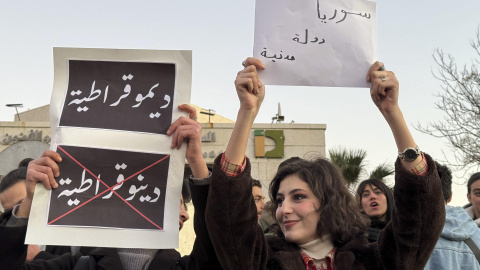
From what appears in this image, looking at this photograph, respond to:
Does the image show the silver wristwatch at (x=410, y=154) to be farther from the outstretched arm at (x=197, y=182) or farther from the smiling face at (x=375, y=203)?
the smiling face at (x=375, y=203)

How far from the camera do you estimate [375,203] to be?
411 cm

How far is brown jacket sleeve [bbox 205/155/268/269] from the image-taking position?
201 cm

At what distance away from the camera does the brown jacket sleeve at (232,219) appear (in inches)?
79.1

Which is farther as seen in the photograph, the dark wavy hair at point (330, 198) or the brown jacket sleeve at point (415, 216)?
the dark wavy hair at point (330, 198)

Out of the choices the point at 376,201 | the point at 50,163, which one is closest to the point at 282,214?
the point at 50,163

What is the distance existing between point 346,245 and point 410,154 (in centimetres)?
47

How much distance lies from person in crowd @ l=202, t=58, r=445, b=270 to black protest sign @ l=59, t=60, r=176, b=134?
37cm

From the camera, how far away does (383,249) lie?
2.24 meters

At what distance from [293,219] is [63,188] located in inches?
37.4

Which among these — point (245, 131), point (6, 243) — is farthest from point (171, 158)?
point (6, 243)

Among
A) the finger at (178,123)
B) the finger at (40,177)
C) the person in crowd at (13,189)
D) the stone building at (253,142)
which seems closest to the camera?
the finger at (40,177)

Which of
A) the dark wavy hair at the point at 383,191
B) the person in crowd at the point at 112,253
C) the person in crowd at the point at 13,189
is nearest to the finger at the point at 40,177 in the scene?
the person in crowd at the point at 112,253

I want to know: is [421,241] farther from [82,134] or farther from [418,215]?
[82,134]

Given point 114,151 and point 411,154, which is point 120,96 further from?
point 411,154
